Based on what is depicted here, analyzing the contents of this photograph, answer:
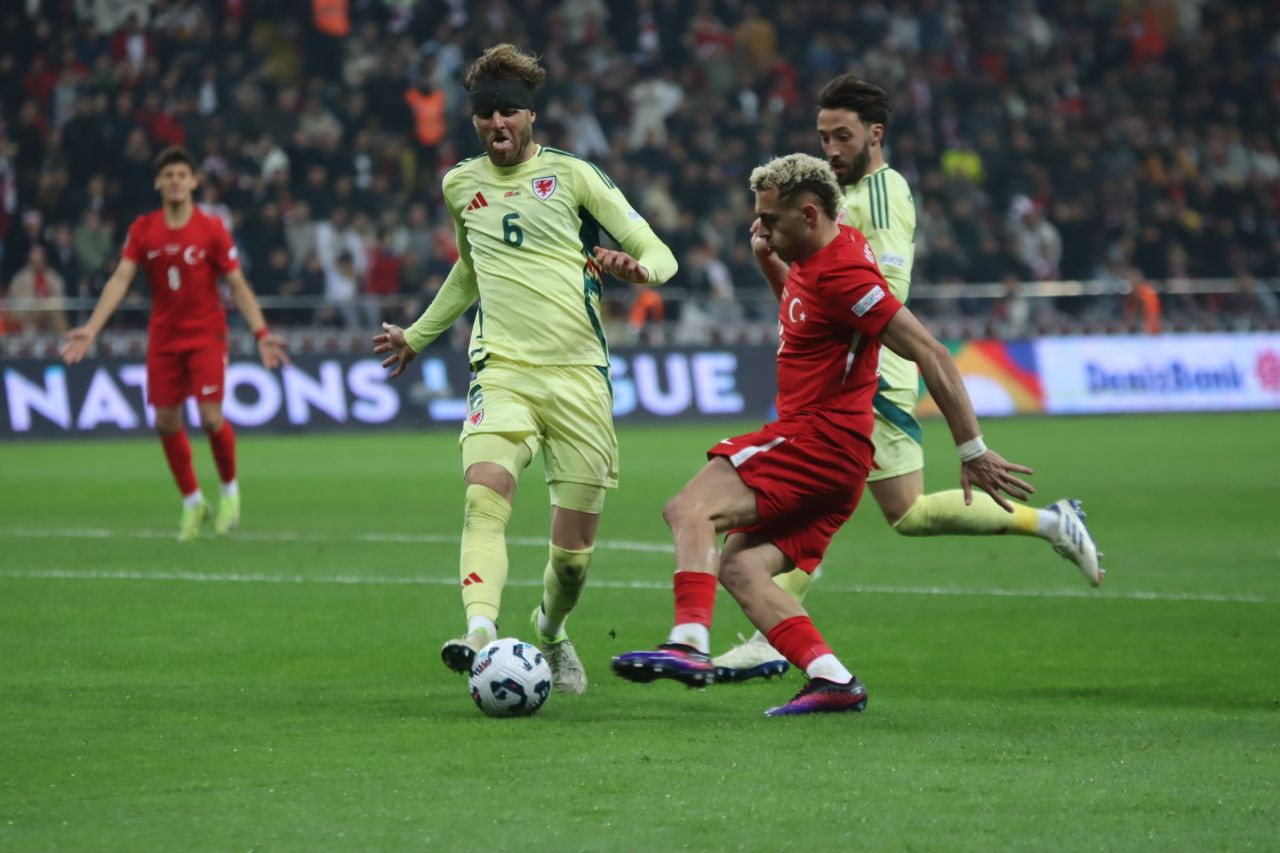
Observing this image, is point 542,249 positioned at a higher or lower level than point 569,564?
higher

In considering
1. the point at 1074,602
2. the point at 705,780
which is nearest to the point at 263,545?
the point at 1074,602

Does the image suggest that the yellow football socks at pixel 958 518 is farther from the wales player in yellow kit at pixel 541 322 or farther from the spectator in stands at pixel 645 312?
the spectator in stands at pixel 645 312

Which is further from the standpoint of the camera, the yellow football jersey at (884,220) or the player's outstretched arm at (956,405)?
the yellow football jersey at (884,220)

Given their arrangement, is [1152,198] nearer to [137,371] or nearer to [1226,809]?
[137,371]

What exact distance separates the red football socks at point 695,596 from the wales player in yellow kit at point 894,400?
1.78 meters

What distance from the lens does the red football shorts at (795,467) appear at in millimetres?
6477

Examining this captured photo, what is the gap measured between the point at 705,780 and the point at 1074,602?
194 inches

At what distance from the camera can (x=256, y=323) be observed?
12570 millimetres

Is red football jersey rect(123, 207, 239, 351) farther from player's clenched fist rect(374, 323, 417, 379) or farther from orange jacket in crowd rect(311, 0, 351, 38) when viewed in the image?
orange jacket in crowd rect(311, 0, 351, 38)

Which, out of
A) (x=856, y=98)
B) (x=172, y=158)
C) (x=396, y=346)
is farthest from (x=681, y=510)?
(x=172, y=158)

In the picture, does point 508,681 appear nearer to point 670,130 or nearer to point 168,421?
point 168,421

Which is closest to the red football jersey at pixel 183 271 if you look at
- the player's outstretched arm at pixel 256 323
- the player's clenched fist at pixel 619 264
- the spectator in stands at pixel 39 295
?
the player's outstretched arm at pixel 256 323

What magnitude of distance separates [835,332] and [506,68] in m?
1.61

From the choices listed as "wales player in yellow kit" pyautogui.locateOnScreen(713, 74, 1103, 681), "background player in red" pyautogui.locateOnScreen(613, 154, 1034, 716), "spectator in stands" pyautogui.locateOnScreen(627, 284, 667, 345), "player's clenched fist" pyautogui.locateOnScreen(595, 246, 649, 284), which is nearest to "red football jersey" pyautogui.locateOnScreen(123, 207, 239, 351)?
"wales player in yellow kit" pyautogui.locateOnScreen(713, 74, 1103, 681)
